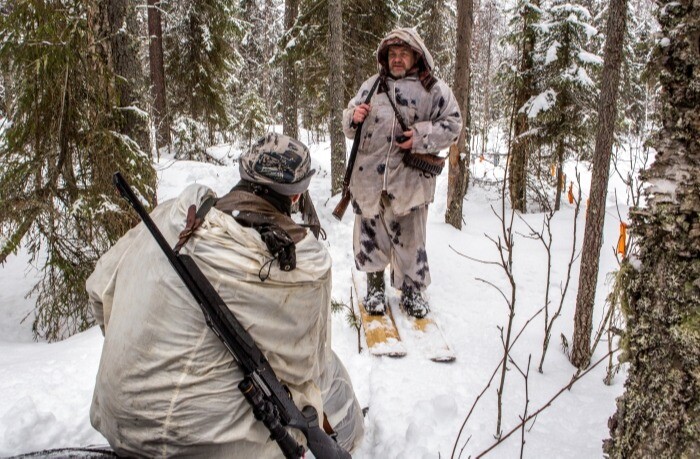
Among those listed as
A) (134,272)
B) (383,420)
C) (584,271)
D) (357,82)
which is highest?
(357,82)

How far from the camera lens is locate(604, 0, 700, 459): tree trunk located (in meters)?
1.20

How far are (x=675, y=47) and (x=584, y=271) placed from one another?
85.9 inches

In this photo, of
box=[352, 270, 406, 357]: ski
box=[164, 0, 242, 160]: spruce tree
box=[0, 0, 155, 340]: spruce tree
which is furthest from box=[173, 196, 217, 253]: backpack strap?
box=[164, 0, 242, 160]: spruce tree

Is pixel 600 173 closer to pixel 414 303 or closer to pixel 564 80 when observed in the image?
pixel 414 303

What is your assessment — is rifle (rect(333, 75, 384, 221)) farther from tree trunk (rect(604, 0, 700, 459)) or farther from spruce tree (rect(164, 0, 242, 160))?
spruce tree (rect(164, 0, 242, 160))

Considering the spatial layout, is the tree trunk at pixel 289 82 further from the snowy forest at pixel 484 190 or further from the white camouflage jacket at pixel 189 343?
the white camouflage jacket at pixel 189 343

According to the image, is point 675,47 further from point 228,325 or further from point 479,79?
point 479,79

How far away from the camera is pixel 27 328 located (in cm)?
525

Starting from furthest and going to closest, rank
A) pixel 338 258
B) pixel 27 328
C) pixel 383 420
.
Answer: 1. pixel 338 258
2. pixel 27 328
3. pixel 383 420

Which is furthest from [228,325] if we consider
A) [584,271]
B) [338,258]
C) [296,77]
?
[296,77]

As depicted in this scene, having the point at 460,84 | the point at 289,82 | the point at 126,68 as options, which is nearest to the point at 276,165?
the point at 126,68

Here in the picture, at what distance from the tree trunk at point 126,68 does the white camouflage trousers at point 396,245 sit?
288cm

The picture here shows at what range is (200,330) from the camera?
165 centimetres

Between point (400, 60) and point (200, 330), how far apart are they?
115 inches
